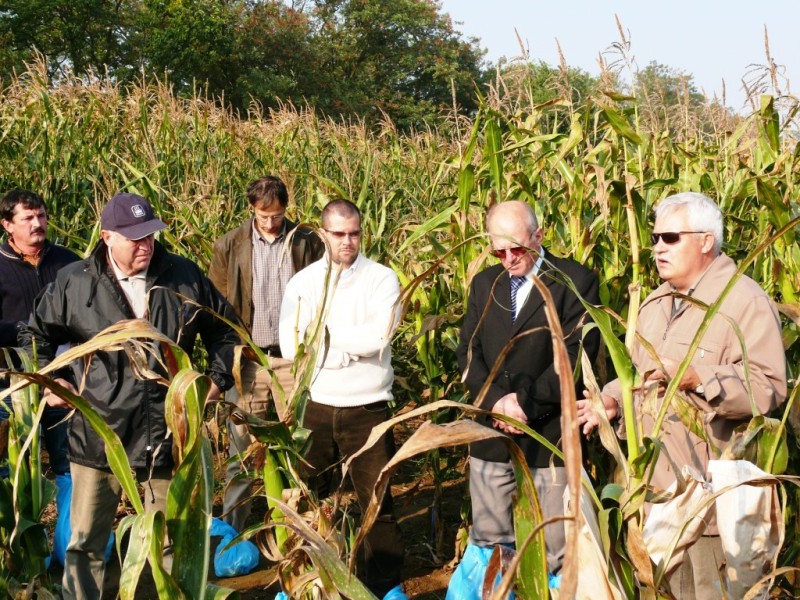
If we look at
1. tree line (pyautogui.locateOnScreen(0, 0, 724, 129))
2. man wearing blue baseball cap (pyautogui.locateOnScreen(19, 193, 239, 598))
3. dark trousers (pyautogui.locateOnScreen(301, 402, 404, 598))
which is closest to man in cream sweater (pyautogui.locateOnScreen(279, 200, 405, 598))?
dark trousers (pyautogui.locateOnScreen(301, 402, 404, 598))

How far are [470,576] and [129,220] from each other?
1875mm

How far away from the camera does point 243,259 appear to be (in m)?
4.80

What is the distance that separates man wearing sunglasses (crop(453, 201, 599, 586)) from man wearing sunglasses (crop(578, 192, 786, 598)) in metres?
0.44

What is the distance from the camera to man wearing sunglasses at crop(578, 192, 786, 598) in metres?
2.71

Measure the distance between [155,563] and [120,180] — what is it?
604cm

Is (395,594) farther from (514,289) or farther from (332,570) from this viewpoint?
(332,570)

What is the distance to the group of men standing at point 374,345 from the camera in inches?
112

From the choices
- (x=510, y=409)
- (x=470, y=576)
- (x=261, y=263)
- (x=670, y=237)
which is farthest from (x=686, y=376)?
(x=261, y=263)

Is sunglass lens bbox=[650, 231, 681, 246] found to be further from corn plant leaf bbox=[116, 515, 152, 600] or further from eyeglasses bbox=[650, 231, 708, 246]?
corn plant leaf bbox=[116, 515, 152, 600]

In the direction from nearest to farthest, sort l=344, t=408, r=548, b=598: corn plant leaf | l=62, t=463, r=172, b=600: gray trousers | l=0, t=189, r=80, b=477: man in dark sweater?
l=344, t=408, r=548, b=598: corn plant leaf
l=62, t=463, r=172, b=600: gray trousers
l=0, t=189, r=80, b=477: man in dark sweater

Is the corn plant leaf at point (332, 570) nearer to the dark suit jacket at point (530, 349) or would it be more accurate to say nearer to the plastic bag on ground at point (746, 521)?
the plastic bag on ground at point (746, 521)

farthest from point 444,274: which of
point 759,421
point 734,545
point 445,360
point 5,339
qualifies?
point 734,545

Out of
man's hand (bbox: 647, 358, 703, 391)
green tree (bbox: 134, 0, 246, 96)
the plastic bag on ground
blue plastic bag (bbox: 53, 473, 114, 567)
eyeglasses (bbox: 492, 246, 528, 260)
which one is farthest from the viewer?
green tree (bbox: 134, 0, 246, 96)

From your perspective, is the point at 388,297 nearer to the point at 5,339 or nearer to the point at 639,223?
the point at 639,223
